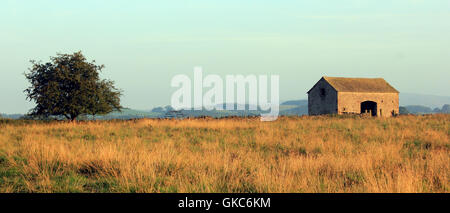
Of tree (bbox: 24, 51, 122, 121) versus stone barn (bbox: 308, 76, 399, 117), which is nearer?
tree (bbox: 24, 51, 122, 121)

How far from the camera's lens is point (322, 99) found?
1965 inches

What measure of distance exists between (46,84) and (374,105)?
38570mm

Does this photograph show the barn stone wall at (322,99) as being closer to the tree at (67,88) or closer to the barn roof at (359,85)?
the barn roof at (359,85)

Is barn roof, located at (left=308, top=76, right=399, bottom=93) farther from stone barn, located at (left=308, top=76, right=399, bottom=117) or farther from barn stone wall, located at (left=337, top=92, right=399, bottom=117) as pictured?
barn stone wall, located at (left=337, top=92, right=399, bottom=117)

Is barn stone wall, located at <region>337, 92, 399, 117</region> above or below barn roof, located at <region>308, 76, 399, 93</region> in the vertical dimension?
below

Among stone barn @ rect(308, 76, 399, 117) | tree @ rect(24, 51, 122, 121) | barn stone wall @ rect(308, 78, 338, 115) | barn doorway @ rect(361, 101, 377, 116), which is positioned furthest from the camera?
barn doorway @ rect(361, 101, 377, 116)

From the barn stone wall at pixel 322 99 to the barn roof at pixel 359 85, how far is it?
2.76ft

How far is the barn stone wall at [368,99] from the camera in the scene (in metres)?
47.0

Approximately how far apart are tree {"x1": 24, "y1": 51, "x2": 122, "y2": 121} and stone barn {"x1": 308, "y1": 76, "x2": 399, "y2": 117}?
27793 mm

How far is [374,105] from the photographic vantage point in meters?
49.8

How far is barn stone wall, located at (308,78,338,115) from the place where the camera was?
156 feet

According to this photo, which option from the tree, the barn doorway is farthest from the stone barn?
the tree

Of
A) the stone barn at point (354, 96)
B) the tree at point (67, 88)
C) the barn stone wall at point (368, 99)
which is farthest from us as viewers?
the stone barn at point (354, 96)

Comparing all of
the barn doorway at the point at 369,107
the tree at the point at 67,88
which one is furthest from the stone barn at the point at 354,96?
the tree at the point at 67,88
